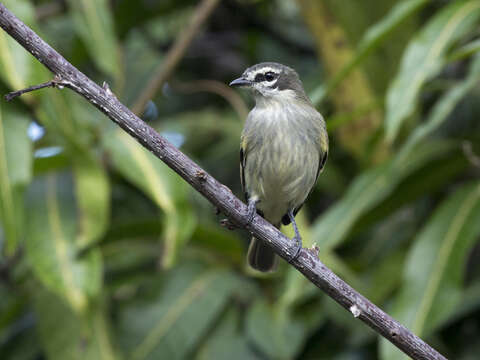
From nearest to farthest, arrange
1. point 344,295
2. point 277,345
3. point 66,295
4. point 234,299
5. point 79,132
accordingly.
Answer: point 344,295 < point 66,295 < point 79,132 < point 277,345 < point 234,299

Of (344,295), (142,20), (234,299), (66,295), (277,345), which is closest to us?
(344,295)

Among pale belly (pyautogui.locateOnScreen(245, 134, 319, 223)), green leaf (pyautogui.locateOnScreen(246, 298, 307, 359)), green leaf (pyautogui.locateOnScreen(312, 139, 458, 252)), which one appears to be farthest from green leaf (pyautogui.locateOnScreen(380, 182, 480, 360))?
green leaf (pyautogui.locateOnScreen(246, 298, 307, 359))

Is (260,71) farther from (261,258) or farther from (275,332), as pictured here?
(275,332)

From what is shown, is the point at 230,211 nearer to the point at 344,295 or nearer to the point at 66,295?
the point at 344,295

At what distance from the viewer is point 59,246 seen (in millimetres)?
3678

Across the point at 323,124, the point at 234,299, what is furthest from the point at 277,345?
the point at 323,124

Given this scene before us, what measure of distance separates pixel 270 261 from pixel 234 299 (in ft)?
3.49

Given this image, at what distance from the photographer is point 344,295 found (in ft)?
6.85

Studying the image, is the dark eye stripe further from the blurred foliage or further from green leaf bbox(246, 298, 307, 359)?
green leaf bbox(246, 298, 307, 359)

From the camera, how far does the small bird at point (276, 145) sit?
326 centimetres

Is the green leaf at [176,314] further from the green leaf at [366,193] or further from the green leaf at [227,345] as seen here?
the green leaf at [366,193]

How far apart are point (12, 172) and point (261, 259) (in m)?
1.30

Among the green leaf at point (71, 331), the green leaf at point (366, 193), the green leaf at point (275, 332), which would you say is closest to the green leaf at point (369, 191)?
the green leaf at point (366, 193)

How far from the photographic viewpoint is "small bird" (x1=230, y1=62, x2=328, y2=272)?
10.7 ft
